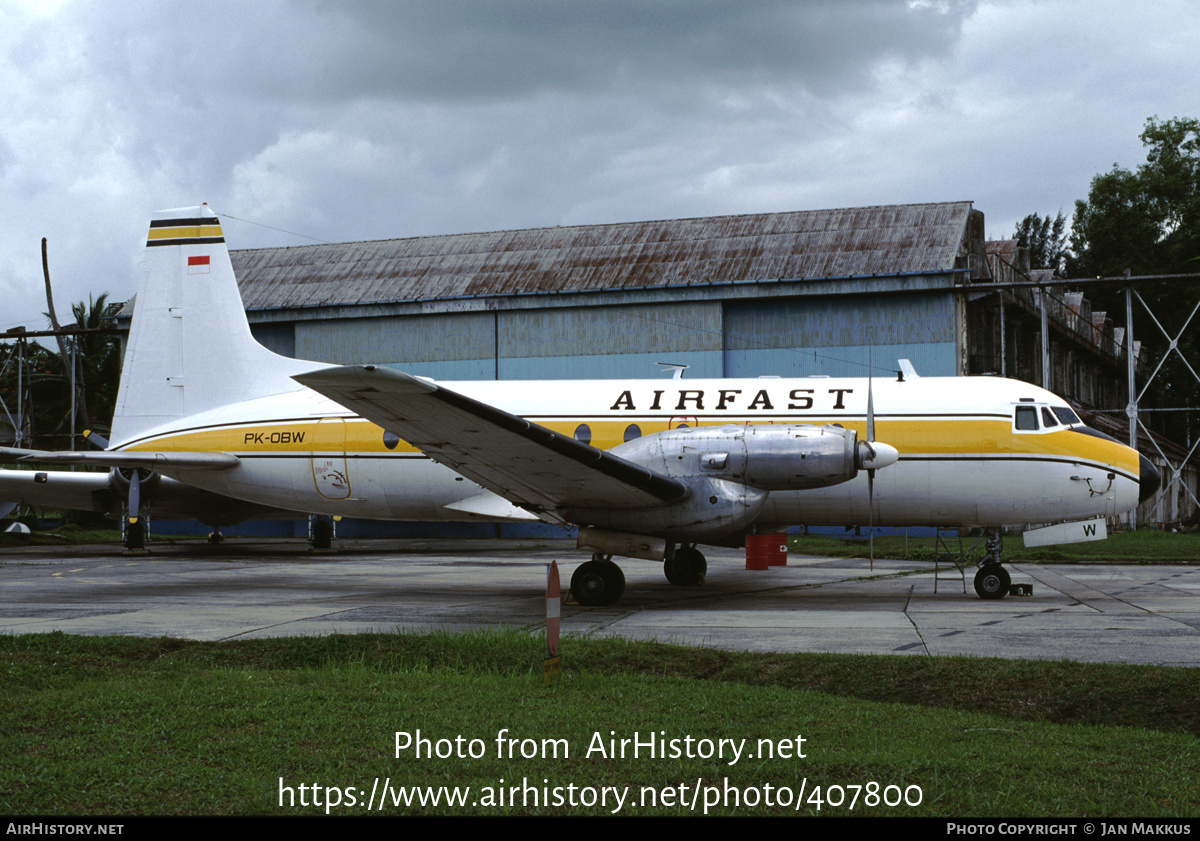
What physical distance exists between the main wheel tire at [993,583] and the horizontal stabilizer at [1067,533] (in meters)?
0.65

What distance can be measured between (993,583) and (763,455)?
435 centimetres

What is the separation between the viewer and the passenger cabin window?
15711 mm

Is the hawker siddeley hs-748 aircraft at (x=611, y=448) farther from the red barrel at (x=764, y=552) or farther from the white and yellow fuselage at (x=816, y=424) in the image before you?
the red barrel at (x=764, y=552)

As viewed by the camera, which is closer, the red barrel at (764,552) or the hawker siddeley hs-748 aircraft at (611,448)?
the hawker siddeley hs-748 aircraft at (611,448)

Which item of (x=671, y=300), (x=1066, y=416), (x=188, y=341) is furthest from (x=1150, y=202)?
(x=188, y=341)

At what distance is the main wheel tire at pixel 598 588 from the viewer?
1452cm

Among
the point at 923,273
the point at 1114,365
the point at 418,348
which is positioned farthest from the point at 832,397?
the point at 1114,365

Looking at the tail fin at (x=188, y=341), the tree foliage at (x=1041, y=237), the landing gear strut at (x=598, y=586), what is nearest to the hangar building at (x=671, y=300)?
the tail fin at (x=188, y=341)

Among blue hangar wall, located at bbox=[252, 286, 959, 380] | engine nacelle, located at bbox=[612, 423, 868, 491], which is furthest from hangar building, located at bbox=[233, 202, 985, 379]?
engine nacelle, located at bbox=[612, 423, 868, 491]

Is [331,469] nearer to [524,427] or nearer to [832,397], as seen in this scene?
[524,427]

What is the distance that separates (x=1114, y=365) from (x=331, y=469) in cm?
5615

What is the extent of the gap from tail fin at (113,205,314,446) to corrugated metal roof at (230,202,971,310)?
16869mm

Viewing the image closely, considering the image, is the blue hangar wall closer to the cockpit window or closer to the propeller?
the cockpit window

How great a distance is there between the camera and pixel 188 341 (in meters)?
20.3
